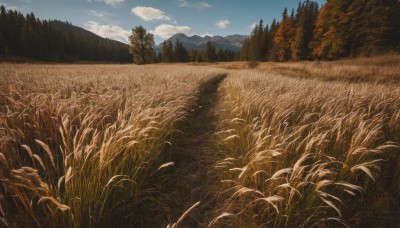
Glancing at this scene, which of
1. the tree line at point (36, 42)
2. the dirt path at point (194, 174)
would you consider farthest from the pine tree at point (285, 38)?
the tree line at point (36, 42)

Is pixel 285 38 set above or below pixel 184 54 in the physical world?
above

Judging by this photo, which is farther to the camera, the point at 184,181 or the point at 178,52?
the point at 178,52

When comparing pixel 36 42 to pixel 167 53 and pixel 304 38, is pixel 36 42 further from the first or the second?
pixel 304 38

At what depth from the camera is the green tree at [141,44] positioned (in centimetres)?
5184

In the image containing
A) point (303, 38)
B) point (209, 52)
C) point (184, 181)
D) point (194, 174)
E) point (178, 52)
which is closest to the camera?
point (184, 181)

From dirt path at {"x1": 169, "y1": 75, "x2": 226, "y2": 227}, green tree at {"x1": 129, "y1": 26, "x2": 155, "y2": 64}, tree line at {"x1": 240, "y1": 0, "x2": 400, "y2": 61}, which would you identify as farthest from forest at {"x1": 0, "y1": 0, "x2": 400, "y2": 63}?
dirt path at {"x1": 169, "y1": 75, "x2": 226, "y2": 227}

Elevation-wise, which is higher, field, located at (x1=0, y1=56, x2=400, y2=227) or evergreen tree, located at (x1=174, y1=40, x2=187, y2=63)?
evergreen tree, located at (x1=174, y1=40, x2=187, y2=63)

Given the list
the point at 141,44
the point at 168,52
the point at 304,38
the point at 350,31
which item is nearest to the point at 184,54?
the point at 168,52

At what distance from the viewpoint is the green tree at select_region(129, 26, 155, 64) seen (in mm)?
51844

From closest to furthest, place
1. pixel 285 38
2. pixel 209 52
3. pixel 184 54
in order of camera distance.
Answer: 1. pixel 285 38
2. pixel 209 52
3. pixel 184 54

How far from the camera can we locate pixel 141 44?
53.3 meters

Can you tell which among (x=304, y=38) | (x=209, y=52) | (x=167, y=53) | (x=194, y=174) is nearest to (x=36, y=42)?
(x=167, y=53)

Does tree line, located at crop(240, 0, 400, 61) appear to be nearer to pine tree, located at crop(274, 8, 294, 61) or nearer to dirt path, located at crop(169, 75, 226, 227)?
pine tree, located at crop(274, 8, 294, 61)

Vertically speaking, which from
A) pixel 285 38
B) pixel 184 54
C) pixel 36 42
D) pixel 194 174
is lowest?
pixel 194 174
